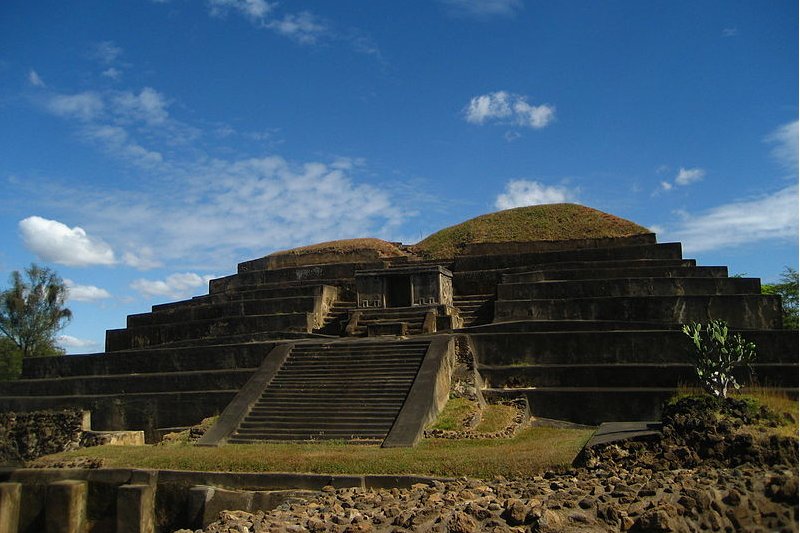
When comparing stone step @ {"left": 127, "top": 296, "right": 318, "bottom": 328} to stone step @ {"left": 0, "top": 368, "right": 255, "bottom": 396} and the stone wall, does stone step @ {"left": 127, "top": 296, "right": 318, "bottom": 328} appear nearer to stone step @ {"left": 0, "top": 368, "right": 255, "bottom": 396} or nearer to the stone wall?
stone step @ {"left": 0, "top": 368, "right": 255, "bottom": 396}

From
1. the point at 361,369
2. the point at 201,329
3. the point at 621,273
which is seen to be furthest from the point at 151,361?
the point at 621,273

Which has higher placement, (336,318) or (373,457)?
(336,318)

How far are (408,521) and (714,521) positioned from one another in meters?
3.02

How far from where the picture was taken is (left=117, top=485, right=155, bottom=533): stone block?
10.3 meters

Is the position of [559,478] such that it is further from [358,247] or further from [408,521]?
[358,247]

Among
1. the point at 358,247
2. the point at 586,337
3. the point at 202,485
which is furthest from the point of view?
the point at 358,247

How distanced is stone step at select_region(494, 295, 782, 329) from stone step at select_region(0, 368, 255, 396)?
7163 mm

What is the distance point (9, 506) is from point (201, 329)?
1004 centimetres

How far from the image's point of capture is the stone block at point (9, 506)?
11.0 meters

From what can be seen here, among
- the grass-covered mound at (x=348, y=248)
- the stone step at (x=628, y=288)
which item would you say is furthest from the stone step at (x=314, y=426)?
the grass-covered mound at (x=348, y=248)

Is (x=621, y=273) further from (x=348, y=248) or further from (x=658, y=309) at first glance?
(x=348, y=248)

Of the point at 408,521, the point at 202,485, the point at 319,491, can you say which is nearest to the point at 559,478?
the point at 408,521

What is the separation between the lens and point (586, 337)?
52.6ft

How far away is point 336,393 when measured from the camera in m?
14.3
